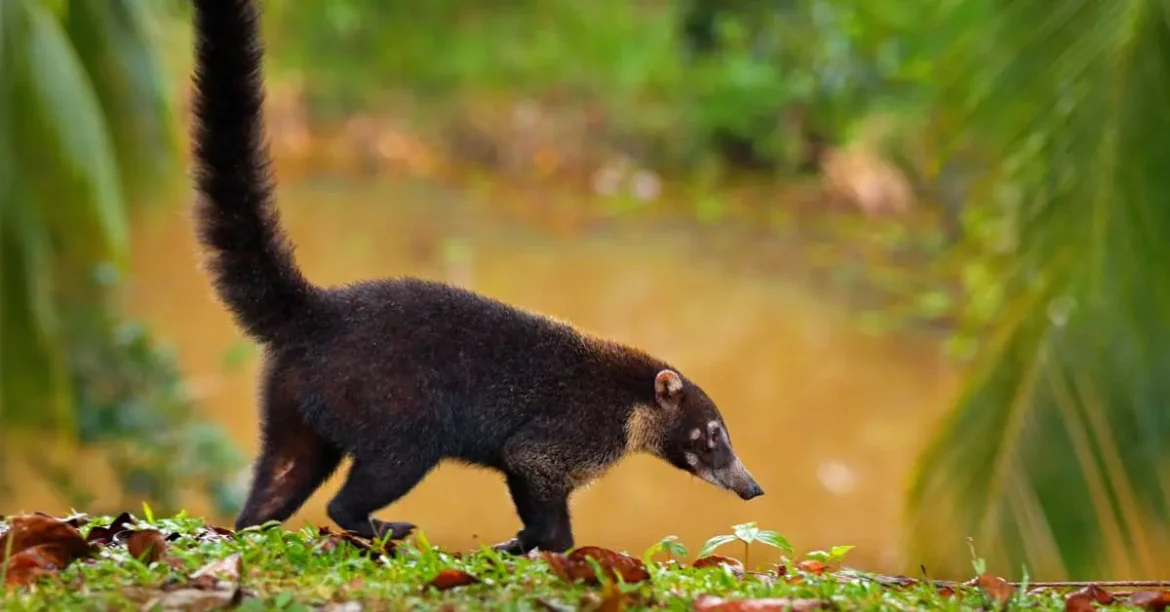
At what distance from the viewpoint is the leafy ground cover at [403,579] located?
2.92 metres

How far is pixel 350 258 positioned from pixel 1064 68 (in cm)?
898

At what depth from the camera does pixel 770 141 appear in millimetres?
16344

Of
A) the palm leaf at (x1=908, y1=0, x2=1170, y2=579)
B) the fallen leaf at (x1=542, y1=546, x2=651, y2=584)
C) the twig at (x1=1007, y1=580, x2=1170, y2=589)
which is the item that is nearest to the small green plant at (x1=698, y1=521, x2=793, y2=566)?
the fallen leaf at (x1=542, y1=546, x2=651, y2=584)

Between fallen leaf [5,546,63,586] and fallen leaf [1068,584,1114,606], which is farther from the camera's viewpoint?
fallen leaf [1068,584,1114,606]

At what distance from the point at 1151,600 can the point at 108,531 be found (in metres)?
2.67

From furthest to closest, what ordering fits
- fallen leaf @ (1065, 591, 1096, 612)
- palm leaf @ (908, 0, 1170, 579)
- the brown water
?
1. the brown water
2. palm leaf @ (908, 0, 1170, 579)
3. fallen leaf @ (1065, 591, 1096, 612)

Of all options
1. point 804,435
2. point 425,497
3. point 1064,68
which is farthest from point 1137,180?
point 425,497

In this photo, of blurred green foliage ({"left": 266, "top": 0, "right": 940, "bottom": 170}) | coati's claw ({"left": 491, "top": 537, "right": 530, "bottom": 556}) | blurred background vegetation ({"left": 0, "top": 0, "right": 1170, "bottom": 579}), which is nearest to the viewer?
coati's claw ({"left": 491, "top": 537, "right": 530, "bottom": 556})

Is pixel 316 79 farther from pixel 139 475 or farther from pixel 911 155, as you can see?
pixel 139 475

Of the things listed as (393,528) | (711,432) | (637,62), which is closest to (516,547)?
(393,528)

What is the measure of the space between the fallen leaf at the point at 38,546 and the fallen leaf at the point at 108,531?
20 centimetres

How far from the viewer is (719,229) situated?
1504cm

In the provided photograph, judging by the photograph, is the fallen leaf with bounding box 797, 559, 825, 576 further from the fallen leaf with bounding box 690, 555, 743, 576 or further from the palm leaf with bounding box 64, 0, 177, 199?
the palm leaf with bounding box 64, 0, 177, 199

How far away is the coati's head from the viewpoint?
174 inches
